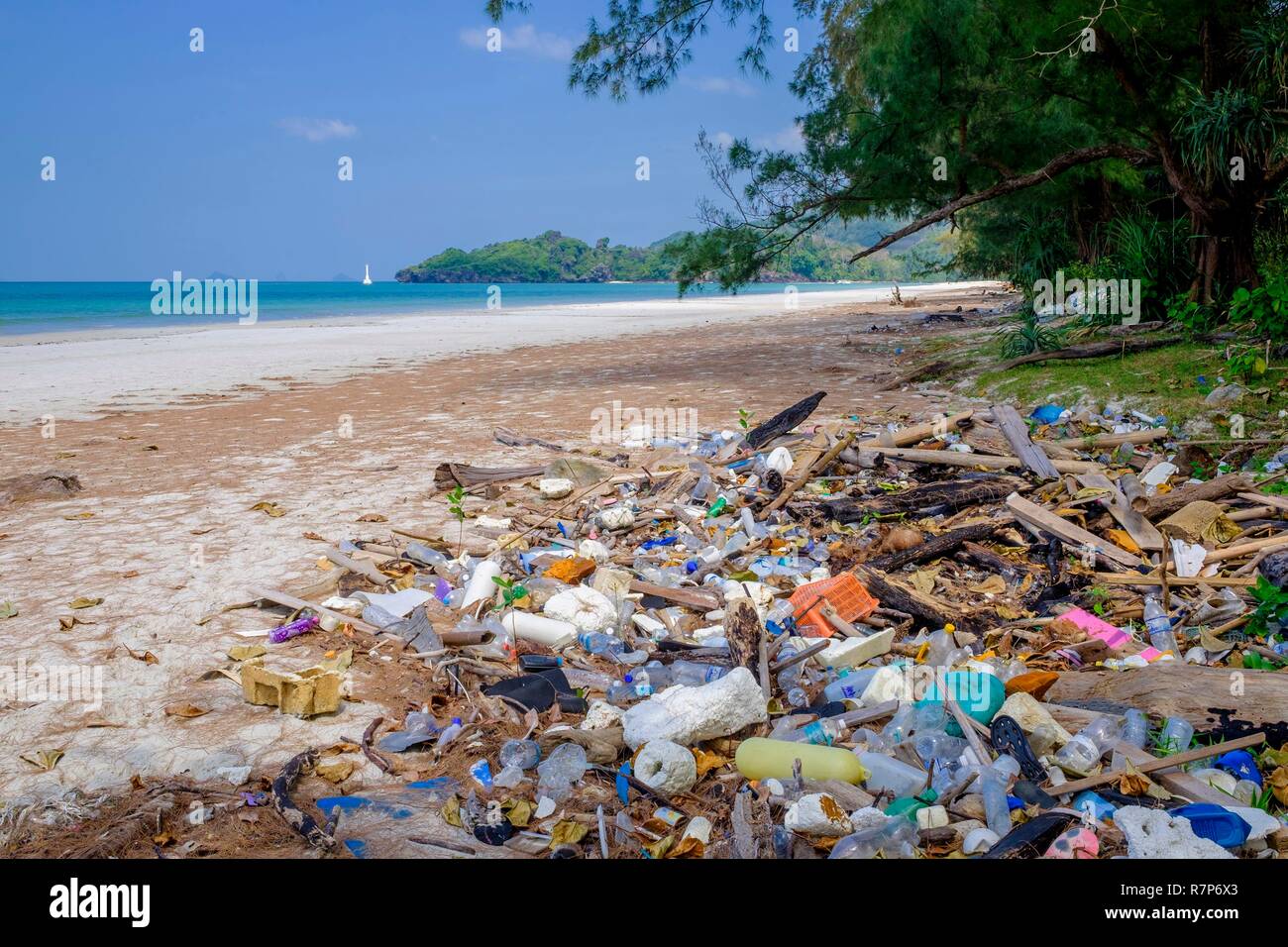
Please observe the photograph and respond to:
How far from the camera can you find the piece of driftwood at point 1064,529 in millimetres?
4434

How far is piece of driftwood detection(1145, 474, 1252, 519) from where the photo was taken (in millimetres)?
4859

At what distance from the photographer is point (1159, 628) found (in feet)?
12.3

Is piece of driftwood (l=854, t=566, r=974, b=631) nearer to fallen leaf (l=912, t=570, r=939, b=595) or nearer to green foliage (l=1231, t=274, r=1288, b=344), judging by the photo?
fallen leaf (l=912, t=570, r=939, b=595)

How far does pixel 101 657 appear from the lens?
3678 millimetres

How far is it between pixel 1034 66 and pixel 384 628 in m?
10.1

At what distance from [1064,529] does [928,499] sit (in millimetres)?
817

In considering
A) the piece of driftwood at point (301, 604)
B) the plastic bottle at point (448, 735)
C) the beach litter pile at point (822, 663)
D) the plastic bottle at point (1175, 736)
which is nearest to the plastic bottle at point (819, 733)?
the beach litter pile at point (822, 663)

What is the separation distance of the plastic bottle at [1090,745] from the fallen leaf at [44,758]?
321 cm

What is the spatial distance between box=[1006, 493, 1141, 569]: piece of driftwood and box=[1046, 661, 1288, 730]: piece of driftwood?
132cm

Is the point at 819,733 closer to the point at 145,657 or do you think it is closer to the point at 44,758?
the point at 44,758

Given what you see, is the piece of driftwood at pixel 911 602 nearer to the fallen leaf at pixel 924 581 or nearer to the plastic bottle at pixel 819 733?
the fallen leaf at pixel 924 581

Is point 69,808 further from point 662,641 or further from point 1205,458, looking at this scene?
point 1205,458

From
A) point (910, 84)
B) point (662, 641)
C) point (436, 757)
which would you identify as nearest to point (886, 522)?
point (662, 641)

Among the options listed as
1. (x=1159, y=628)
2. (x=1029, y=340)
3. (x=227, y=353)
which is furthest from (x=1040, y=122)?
(x=227, y=353)
